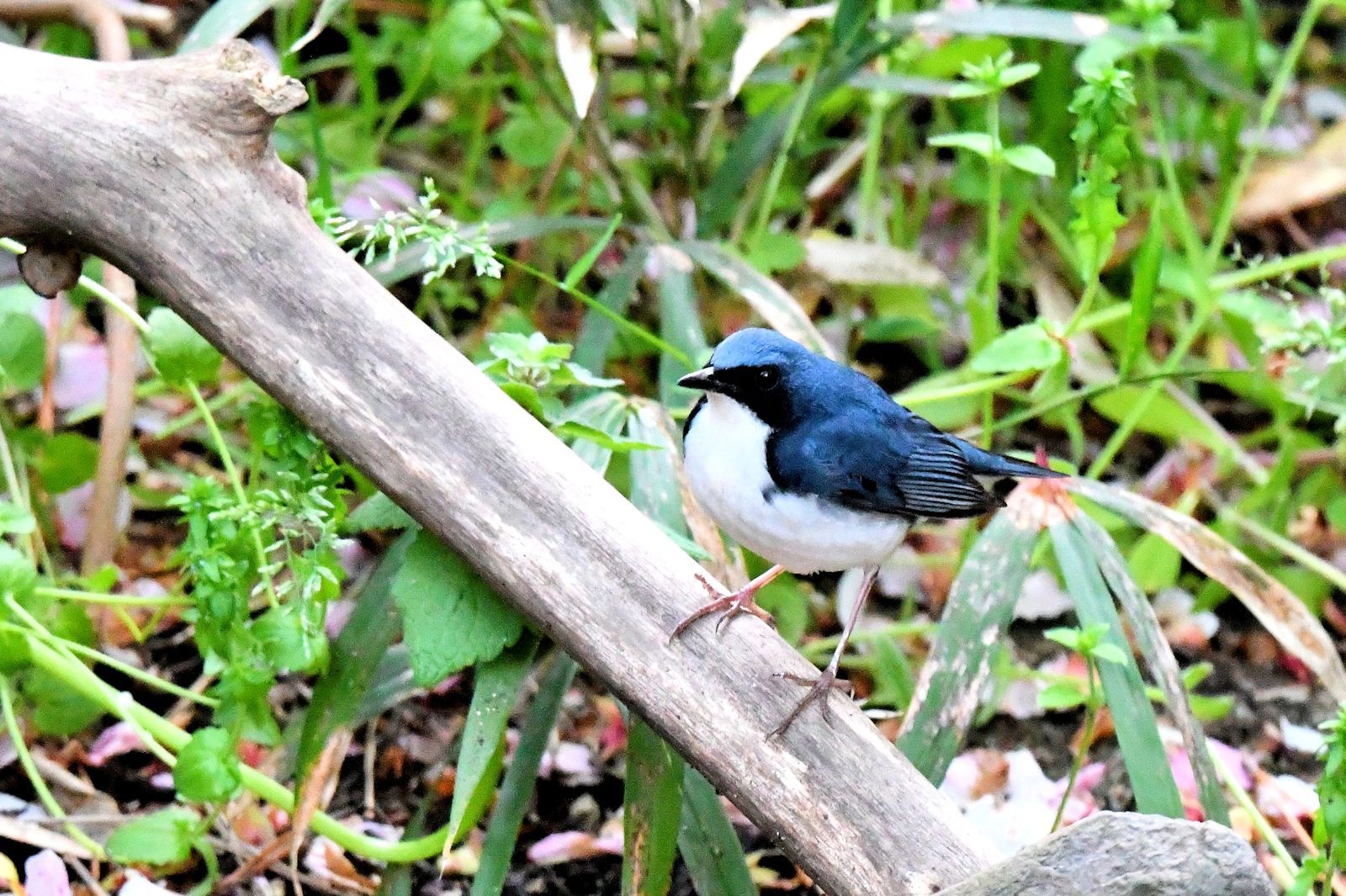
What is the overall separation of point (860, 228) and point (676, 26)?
78cm

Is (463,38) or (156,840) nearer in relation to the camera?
(156,840)

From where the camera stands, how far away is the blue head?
2688 mm

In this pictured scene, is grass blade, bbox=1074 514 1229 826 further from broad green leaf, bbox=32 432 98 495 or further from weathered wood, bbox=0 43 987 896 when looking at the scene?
broad green leaf, bbox=32 432 98 495

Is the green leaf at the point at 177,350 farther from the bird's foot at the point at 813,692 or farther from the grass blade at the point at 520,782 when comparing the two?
the bird's foot at the point at 813,692

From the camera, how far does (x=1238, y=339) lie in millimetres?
4188

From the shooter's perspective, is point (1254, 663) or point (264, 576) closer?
point (264, 576)

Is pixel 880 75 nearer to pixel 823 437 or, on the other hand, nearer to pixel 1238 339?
pixel 1238 339

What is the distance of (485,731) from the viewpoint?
2.51 meters

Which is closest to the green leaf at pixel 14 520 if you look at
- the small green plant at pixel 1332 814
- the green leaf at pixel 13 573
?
the green leaf at pixel 13 573

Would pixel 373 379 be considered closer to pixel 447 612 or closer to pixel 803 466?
pixel 447 612

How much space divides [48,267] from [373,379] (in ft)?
1.93

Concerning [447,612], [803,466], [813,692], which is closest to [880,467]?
[803,466]

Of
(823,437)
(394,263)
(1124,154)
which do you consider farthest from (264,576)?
(1124,154)

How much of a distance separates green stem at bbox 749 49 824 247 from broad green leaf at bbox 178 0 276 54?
128cm
